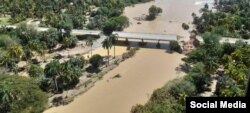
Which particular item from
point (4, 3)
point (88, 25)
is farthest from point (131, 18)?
point (4, 3)

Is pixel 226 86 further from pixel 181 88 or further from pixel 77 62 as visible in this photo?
pixel 77 62

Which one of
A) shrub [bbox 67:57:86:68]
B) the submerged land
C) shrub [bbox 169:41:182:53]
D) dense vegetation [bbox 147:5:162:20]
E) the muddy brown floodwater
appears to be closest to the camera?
the submerged land

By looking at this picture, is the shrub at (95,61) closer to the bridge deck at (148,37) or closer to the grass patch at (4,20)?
the bridge deck at (148,37)

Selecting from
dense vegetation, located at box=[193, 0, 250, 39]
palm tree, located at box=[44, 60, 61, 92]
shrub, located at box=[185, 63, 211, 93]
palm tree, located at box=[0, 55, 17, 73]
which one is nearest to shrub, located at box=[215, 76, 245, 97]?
shrub, located at box=[185, 63, 211, 93]

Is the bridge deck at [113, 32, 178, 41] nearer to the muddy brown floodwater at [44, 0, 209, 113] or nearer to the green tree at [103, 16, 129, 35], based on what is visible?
the muddy brown floodwater at [44, 0, 209, 113]

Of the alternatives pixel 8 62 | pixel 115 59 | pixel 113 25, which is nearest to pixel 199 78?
pixel 115 59
